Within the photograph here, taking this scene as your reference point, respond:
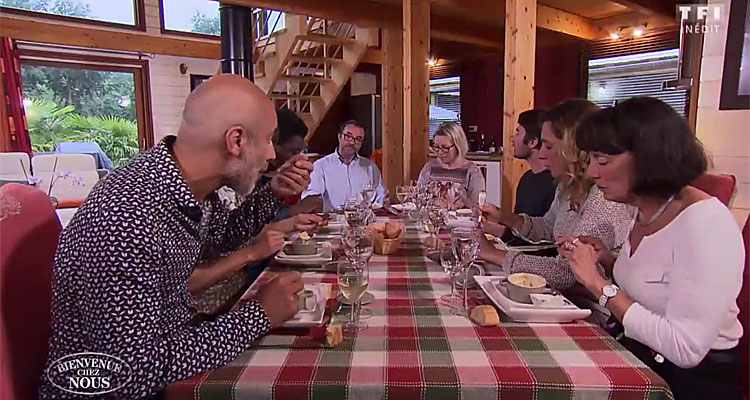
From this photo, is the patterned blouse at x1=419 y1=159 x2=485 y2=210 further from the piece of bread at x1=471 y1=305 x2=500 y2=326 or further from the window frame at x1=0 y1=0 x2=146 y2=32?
the window frame at x1=0 y1=0 x2=146 y2=32

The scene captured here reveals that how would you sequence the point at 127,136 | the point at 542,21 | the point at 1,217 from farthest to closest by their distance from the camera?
the point at 127,136
the point at 542,21
the point at 1,217

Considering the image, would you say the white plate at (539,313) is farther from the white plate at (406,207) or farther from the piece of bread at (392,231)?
the white plate at (406,207)

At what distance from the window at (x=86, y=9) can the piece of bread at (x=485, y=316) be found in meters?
7.06

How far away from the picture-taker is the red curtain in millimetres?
6211

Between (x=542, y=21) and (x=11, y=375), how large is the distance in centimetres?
564

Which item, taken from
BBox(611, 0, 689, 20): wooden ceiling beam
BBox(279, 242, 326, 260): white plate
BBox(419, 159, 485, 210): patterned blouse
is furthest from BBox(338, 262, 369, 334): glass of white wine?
BBox(611, 0, 689, 20): wooden ceiling beam

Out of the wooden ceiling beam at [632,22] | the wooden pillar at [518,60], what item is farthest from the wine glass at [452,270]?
the wooden ceiling beam at [632,22]

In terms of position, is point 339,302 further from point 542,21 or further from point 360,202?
point 542,21

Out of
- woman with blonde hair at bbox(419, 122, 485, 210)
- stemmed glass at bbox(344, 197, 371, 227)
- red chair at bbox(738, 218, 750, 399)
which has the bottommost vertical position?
red chair at bbox(738, 218, 750, 399)

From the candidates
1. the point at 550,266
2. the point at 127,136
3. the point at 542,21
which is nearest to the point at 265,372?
the point at 550,266

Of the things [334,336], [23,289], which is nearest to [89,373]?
[23,289]

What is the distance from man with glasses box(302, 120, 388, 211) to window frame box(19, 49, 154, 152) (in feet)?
13.7

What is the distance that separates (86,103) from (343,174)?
523 cm

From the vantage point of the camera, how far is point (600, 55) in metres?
6.54
